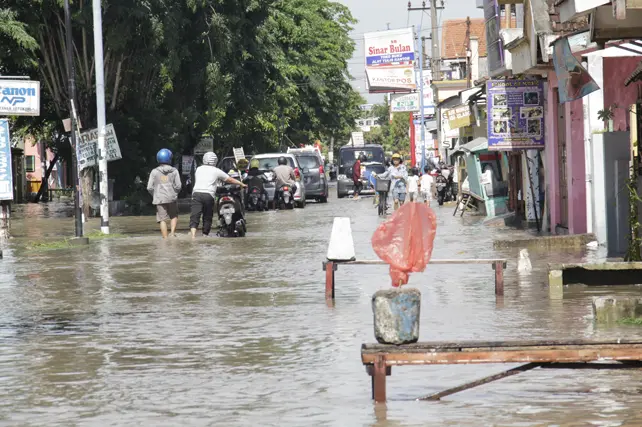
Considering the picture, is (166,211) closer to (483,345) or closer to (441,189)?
(483,345)

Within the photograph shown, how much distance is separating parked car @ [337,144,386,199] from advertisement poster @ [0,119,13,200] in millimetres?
33256

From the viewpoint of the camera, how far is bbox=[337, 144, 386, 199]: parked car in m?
56.8

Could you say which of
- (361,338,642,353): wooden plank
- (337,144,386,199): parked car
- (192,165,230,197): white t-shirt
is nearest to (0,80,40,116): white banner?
(192,165,230,197): white t-shirt

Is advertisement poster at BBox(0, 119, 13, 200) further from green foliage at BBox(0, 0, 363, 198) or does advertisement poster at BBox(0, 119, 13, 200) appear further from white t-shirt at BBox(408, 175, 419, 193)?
white t-shirt at BBox(408, 175, 419, 193)

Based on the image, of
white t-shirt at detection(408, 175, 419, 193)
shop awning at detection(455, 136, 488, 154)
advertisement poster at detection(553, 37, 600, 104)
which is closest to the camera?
advertisement poster at detection(553, 37, 600, 104)

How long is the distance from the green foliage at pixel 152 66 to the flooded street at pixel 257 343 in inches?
660

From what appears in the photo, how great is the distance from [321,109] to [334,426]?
235ft

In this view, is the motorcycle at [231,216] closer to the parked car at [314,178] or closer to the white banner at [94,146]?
the white banner at [94,146]

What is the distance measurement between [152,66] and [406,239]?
31.6m

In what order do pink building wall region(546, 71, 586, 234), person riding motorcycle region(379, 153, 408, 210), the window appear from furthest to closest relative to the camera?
1. the window
2. person riding motorcycle region(379, 153, 408, 210)
3. pink building wall region(546, 71, 586, 234)

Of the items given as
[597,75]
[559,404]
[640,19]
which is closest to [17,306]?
[640,19]

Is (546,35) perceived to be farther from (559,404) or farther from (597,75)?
(559,404)

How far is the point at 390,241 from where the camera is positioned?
8.29m

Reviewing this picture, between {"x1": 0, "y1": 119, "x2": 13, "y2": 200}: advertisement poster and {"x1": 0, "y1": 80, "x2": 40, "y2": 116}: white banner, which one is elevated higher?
{"x1": 0, "y1": 80, "x2": 40, "y2": 116}: white banner
